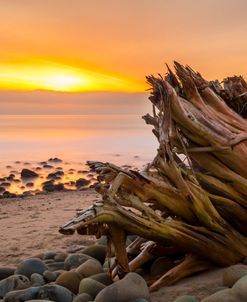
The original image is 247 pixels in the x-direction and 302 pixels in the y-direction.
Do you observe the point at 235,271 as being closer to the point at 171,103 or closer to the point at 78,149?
the point at 171,103

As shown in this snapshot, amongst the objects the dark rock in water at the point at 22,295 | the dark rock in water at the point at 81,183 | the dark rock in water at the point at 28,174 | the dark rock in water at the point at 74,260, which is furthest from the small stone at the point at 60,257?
the dark rock in water at the point at 28,174

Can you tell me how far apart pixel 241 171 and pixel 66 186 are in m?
13.6

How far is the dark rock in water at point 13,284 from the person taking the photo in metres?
6.16

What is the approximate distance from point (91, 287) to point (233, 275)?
1.47 m

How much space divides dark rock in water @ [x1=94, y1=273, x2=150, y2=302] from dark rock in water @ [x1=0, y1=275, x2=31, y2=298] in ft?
5.13

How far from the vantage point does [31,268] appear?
6758 mm

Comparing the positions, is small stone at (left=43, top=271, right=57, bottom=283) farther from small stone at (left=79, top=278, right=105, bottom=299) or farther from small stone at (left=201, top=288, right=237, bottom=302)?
small stone at (left=201, top=288, right=237, bottom=302)

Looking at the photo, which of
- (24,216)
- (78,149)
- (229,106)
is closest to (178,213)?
(229,106)

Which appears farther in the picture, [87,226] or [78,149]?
[78,149]

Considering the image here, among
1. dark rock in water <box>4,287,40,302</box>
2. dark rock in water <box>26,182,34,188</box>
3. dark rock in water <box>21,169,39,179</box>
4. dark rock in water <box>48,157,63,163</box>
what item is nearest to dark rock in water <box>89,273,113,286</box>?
dark rock in water <box>4,287,40,302</box>

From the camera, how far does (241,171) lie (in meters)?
5.91

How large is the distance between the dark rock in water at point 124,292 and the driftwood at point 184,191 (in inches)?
13.6

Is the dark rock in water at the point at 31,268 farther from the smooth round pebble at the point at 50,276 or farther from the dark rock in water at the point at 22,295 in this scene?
the dark rock in water at the point at 22,295

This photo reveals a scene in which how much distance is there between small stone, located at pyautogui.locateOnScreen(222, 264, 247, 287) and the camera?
4.84 metres
